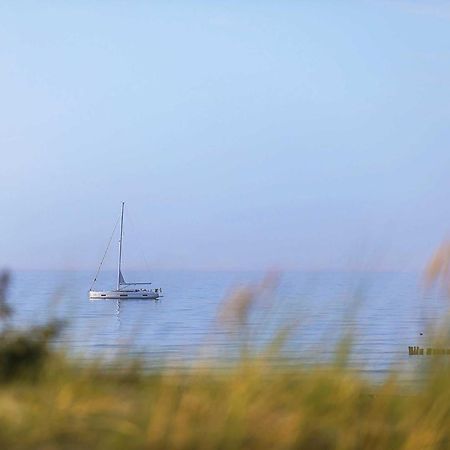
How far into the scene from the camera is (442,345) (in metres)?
6.02

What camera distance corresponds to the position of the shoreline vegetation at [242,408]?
4766mm

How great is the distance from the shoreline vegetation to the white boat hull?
62157 mm

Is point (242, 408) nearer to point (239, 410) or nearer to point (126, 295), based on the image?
point (239, 410)

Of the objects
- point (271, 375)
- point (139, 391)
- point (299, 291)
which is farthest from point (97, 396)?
point (299, 291)

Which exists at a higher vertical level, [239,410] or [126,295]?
[239,410]

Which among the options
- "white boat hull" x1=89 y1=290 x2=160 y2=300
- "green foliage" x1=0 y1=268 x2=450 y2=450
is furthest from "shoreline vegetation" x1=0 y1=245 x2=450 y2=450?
"white boat hull" x1=89 y1=290 x2=160 y2=300

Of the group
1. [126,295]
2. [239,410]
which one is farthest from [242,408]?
[126,295]

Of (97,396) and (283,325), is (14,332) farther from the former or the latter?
(283,325)

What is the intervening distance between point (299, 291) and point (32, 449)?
1.98 metres

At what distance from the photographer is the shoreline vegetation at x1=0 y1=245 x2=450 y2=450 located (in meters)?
4.77

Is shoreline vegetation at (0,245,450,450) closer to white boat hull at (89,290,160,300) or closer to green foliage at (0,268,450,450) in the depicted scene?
green foliage at (0,268,450,450)

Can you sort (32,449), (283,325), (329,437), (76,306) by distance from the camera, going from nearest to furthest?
(32,449) < (329,437) < (283,325) < (76,306)

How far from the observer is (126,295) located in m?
70.9

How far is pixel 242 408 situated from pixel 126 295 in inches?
2620
